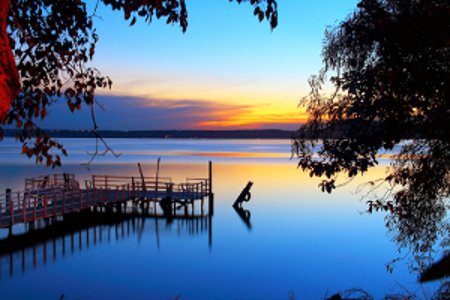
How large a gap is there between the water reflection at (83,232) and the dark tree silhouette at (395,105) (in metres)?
16.7

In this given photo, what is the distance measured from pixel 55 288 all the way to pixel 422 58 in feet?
56.6

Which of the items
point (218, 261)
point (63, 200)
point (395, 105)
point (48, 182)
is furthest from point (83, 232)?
point (395, 105)

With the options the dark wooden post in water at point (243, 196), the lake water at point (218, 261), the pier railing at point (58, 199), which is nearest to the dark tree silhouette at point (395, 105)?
the lake water at point (218, 261)

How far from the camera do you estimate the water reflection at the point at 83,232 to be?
21.8 m

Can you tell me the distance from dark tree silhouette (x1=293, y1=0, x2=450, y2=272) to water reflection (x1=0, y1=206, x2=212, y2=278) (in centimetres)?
1667

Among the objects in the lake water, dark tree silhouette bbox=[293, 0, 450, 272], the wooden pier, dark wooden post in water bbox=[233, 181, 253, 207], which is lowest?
the lake water

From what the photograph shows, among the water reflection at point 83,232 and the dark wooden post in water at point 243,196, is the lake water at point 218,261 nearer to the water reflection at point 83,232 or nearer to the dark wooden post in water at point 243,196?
the water reflection at point 83,232

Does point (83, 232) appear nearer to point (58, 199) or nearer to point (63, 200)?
point (58, 199)

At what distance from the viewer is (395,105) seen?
7.21 m

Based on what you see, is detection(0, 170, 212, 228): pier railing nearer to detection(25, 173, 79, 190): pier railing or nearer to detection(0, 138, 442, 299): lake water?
detection(25, 173, 79, 190): pier railing

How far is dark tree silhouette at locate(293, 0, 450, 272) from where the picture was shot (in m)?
6.85

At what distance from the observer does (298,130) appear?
8.91 meters

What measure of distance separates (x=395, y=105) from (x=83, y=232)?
23457mm

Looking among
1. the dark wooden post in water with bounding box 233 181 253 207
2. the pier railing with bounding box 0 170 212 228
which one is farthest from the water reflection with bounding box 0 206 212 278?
the dark wooden post in water with bounding box 233 181 253 207
